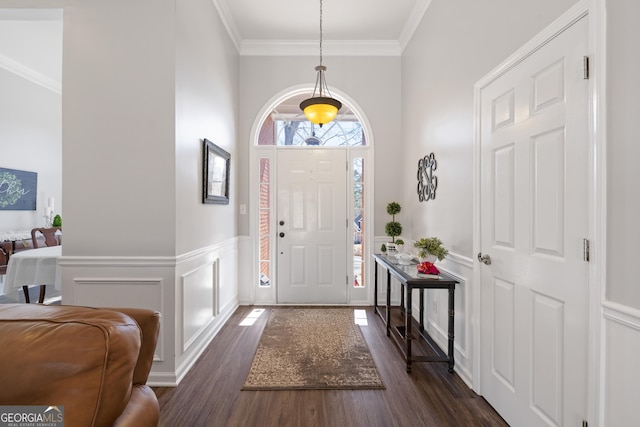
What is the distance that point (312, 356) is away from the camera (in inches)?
99.3

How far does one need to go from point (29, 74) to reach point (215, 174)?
12.0 ft

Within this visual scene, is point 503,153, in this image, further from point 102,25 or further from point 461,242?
point 102,25

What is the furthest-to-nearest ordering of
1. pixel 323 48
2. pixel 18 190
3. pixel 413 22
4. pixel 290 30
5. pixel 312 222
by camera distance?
pixel 18 190 < pixel 312 222 < pixel 323 48 < pixel 290 30 < pixel 413 22

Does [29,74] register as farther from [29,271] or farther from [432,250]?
[432,250]

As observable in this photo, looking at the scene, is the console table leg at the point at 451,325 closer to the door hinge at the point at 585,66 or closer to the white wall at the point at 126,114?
the door hinge at the point at 585,66

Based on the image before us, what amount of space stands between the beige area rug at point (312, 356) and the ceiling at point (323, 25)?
323 cm

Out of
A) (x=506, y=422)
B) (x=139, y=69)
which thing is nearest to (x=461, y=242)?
(x=506, y=422)

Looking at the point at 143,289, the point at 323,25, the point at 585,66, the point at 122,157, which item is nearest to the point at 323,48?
the point at 323,25

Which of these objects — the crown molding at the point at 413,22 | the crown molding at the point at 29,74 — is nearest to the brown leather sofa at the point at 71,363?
the crown molding at the point at 413,22

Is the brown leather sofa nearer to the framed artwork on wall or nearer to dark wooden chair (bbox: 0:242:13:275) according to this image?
dark wooden chair (bbox: 0:242:13:275)

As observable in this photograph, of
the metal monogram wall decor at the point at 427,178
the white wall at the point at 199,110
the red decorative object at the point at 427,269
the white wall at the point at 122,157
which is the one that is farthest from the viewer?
the metal monogram wall decor at the point at 427,178

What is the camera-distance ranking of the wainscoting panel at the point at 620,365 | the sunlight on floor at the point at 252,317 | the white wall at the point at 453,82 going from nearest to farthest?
Answer: 1. the wainscoting panel at the point at 620,365
2. the white wall at the point at 453,82
3. the sunlight on floor at the point at 252,317

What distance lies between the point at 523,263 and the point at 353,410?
1.31 m

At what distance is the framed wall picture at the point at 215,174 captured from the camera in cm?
266
